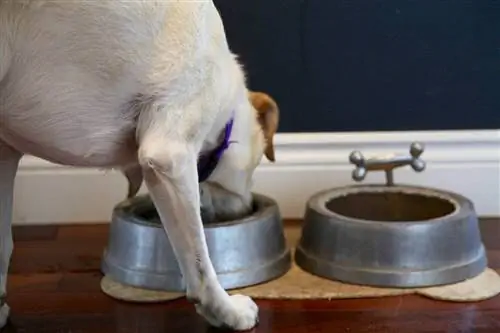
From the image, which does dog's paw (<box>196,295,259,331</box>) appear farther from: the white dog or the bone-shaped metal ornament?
the bone-shaped metal ornament

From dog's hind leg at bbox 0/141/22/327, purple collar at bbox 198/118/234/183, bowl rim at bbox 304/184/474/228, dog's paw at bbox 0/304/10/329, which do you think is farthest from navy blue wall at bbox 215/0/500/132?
dog's paw at bbox 0/304/10/329

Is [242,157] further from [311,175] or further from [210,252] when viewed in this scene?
[311,175]

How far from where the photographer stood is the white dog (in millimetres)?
1407

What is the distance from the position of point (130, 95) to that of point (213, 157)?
13.6 inches

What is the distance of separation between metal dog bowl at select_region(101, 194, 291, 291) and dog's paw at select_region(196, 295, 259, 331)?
6.8 inches

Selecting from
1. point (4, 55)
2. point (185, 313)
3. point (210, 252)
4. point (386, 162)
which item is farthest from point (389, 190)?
point (4, 55)

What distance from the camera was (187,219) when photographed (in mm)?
1580

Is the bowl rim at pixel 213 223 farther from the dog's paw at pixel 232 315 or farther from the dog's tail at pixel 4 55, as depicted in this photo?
the dog's tail at pixel 4 55

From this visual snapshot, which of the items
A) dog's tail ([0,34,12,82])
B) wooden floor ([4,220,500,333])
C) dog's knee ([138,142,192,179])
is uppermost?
dog's tail ([0,34,12,82])

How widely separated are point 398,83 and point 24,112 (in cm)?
121

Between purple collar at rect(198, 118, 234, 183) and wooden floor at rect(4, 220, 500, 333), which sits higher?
purple collar at rect(198, 118, 234, 183)

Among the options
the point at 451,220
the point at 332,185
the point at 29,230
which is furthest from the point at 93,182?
the point at 451,220

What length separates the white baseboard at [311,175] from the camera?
7.89 ft

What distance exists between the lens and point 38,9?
1376 millimetres
